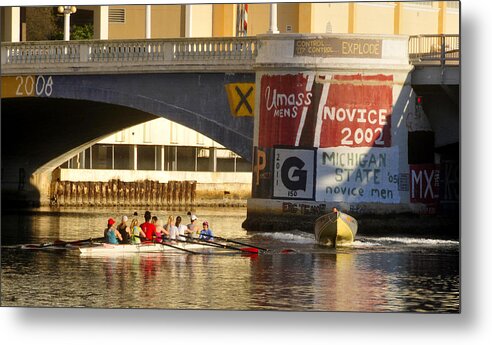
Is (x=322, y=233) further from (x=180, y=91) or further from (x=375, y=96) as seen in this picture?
(x=180, y=91)

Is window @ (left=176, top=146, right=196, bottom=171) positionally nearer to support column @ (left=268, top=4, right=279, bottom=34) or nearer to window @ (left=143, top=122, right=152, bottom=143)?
window @ (left=143, top=122, right=152, bottom=143)

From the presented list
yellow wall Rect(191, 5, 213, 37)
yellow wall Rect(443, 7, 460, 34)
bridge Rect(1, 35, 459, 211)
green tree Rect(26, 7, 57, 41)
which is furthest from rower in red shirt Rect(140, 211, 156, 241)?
yellow wall Rect(443, 7, 460, 34)

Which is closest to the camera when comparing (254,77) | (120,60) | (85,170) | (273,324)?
(273,324)

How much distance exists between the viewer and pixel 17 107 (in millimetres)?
16000

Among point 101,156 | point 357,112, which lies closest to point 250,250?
point 357,112

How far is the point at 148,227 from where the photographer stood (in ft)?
51.2

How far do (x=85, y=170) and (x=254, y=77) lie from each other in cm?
371

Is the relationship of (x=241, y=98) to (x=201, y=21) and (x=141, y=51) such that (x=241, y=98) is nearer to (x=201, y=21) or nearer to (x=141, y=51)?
(x=201, y=21)

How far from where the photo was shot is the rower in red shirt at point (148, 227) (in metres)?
15.4

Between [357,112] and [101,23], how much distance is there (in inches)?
97.9

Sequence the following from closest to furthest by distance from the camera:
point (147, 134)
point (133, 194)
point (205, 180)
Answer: point (133, 194)
point (205, 180)
point (147, 134)

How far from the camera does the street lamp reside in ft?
45.9

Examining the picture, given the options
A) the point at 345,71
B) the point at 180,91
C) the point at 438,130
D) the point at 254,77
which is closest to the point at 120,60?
the point at 180,91

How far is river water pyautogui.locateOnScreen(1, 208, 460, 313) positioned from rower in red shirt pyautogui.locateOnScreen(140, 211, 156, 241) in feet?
0.62
